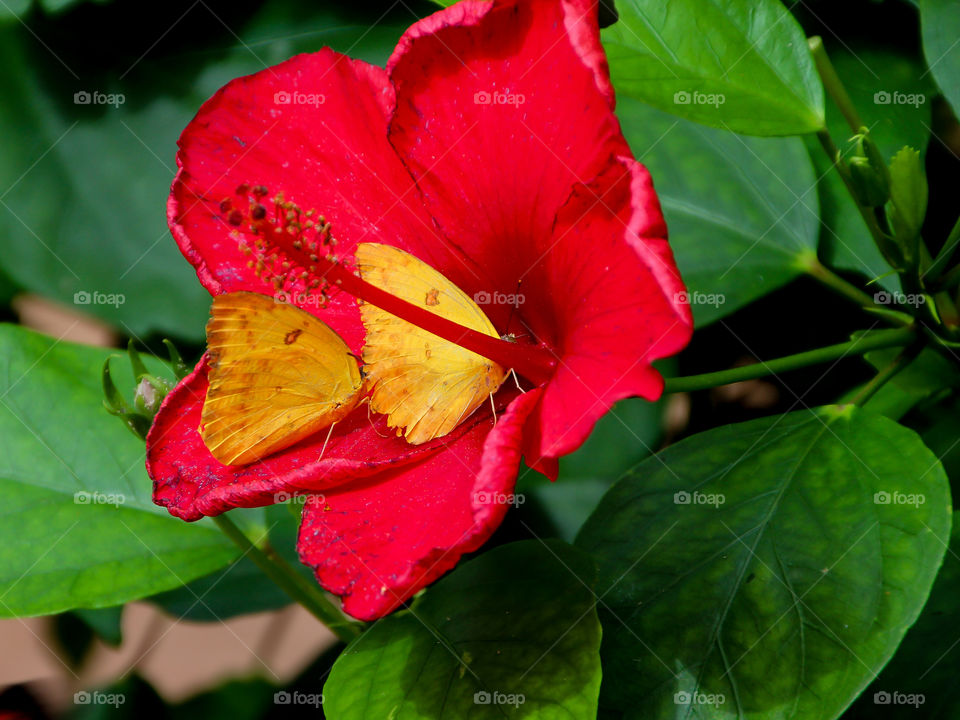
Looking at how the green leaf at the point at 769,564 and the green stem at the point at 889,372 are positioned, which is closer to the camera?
the green leaf at the point at 769,564

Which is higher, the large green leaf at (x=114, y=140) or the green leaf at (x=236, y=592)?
the large green leaf at (x=114, y=140)

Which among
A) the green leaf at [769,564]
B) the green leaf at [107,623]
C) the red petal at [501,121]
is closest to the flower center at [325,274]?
the red petal at [501,121]

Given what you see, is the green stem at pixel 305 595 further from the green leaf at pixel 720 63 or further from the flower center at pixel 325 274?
the green leaf at pixel 720 63

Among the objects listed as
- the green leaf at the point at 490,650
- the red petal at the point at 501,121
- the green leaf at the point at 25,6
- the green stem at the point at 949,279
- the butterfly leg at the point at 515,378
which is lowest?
the green leaf at the point at 490,650

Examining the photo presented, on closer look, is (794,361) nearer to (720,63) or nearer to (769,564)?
(769,564)

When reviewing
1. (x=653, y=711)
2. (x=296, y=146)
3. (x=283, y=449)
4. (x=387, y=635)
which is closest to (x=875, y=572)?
(x=653, y=711)

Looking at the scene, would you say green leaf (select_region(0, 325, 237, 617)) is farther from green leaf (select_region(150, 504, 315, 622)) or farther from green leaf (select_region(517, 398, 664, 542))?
green leaf (select_region(517, 398, 664, 542))
